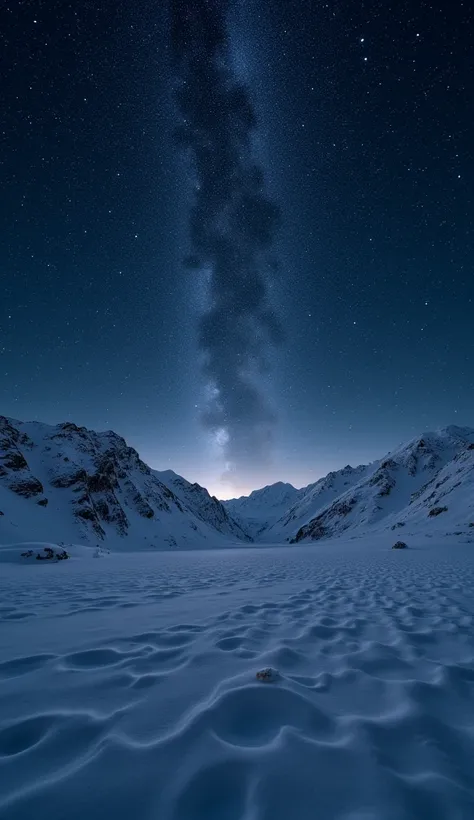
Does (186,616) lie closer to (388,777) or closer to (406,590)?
(388,777)

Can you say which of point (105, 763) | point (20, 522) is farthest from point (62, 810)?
point (20, 522)

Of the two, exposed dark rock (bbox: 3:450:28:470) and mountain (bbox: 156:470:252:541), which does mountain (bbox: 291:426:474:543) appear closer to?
mountain (bbox: 156:470:252:541)

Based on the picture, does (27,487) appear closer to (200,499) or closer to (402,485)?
(402,485)

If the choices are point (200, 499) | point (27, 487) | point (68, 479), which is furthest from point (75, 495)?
Answer: point (200, 499)

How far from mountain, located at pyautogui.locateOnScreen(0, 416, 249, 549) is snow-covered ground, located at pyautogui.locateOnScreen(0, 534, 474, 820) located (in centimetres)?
3270

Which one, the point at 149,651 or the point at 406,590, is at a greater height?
the point at 149,651

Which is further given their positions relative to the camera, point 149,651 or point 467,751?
point 149,651

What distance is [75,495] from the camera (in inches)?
1877

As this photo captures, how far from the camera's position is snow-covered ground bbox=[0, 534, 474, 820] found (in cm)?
141

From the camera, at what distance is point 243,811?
1352mm

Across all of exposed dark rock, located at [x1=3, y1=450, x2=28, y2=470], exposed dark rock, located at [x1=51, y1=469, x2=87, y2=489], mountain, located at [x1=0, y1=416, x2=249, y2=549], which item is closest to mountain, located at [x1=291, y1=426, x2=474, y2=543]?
mountain, located at [x1=0, y1=416, x2=249, y2=549]

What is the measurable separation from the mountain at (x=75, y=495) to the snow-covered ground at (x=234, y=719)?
107 ft

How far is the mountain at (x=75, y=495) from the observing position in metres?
39.3

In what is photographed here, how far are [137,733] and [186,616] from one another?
9.42 feet
